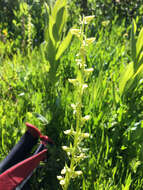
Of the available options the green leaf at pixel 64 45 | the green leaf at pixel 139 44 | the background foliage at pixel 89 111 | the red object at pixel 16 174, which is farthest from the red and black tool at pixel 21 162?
the green leaf at pixel 139 44

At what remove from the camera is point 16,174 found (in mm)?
1174

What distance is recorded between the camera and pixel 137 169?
133 cm

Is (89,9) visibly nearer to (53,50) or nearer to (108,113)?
(53,50)

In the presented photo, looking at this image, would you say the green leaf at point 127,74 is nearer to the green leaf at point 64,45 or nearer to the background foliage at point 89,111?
the background foliage at point 89,111

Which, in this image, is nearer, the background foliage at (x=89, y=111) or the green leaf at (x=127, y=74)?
the background foliage at (x=89, y=111)

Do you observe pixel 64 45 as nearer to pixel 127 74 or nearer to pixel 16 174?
pixel 127 74

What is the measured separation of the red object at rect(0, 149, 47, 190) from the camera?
1.15m

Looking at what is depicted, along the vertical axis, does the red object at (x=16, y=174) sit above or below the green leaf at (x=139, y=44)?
below

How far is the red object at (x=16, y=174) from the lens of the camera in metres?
1.15

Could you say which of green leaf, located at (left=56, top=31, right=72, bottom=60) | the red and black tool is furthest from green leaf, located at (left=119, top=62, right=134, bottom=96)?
the red and black tool

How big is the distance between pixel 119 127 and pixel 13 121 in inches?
28.6

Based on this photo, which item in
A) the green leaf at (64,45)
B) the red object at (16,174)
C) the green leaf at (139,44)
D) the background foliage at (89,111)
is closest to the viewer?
the red object at (16,174)

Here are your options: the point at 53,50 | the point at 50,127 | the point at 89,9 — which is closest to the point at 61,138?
the point at 50,127

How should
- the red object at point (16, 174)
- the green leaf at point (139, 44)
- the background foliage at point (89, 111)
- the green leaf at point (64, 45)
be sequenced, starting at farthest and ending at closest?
the green leaf at point (64, 45), the green leaf at point (139, 44), the background foliage at point (89, 111), the red object at point (16, 174)
